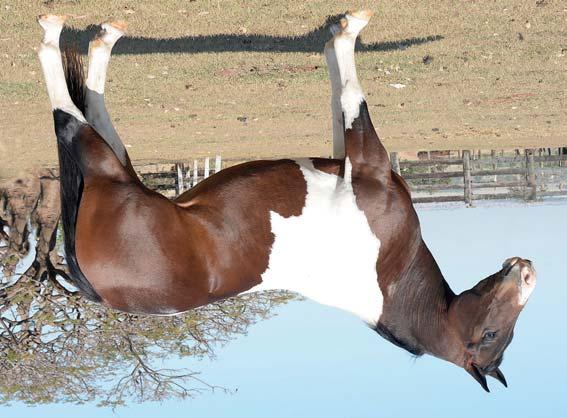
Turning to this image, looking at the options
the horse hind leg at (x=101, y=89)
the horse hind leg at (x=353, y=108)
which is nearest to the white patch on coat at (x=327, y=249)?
the horse hind leg at (x=353, y=108)

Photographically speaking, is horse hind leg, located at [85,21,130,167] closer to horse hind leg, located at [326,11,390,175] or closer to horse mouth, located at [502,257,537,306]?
horse hind leg, located at [326,11,390,175]

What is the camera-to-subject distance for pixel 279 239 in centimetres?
481

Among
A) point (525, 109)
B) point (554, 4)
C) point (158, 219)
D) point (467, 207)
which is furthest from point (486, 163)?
point (158, 219)

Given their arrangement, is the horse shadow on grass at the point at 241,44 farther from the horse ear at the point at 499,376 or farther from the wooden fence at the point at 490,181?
the wooden fence at the point at 490,181

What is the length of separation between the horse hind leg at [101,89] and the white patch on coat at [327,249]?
1.37 meters

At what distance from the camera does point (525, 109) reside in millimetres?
9742

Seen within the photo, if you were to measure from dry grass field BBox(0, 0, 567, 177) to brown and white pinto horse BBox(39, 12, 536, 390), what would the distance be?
1.64m

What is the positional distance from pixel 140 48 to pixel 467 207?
38.8 feet

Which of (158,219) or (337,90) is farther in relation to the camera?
(337,90)

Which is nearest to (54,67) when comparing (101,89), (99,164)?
(101,89)

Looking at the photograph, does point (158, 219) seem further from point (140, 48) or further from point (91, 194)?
point (140, 48)

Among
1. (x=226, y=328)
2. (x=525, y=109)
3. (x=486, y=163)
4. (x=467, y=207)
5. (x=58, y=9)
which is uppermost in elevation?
(x=58, y=9)

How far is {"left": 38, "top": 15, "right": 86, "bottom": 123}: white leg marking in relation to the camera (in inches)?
200

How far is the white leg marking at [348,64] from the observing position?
17.3 feet
